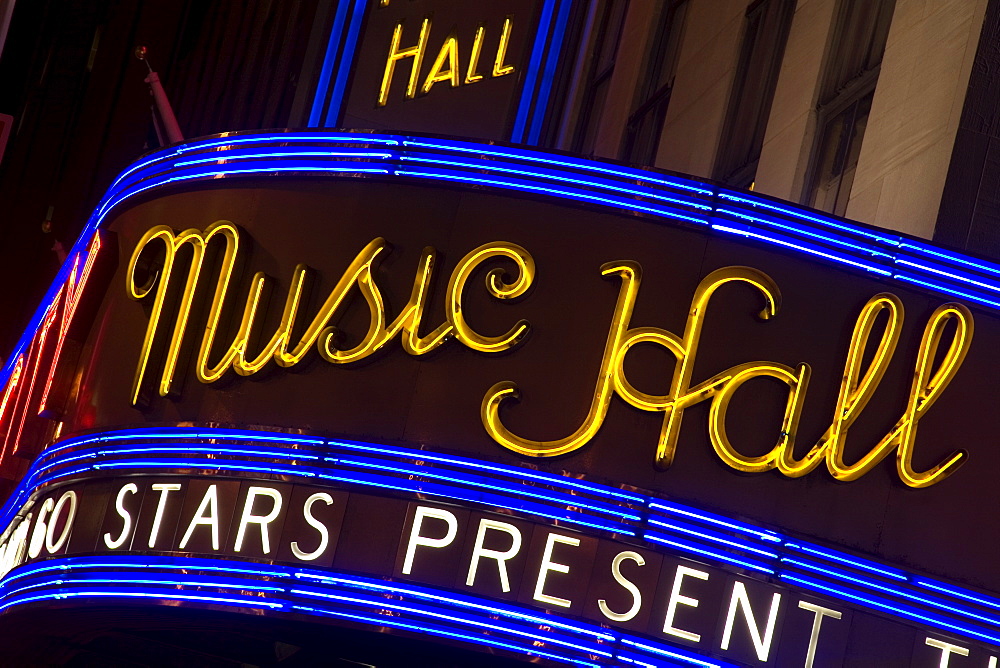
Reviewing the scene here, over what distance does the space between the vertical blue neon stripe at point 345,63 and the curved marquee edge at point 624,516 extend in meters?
6.93

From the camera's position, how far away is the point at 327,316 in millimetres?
10570

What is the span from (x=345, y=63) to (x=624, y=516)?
27.3 feet

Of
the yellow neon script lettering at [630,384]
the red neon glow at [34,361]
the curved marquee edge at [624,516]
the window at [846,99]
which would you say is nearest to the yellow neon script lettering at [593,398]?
the yellow neon script lettering at [630,384]

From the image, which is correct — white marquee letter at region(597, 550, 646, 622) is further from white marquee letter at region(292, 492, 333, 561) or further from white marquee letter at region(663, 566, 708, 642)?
white marquee letter at region(292, 492, 333, 561)

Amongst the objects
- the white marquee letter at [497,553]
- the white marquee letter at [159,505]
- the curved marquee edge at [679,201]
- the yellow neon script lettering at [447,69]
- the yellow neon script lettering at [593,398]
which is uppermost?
the yellow neon script lettering at [447,69]

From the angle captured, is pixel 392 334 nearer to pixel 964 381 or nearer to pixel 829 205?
pixel 964 381

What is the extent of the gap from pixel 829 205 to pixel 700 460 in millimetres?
4353

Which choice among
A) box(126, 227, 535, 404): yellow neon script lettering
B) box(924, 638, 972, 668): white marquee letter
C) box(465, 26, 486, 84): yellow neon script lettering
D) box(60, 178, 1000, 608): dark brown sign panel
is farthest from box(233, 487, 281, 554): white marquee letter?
box(465, 26, 486, 84): yellow neon script lettering

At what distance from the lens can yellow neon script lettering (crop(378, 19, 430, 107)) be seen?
17031 mm

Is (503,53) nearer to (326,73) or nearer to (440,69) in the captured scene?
(440,69)

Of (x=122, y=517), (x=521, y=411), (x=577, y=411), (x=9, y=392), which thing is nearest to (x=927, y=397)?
(x=577, y=411)

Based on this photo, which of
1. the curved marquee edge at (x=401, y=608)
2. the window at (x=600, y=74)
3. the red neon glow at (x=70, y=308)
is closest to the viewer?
the curved marquee edge at (x=401, y=608)

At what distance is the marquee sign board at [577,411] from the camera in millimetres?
9875

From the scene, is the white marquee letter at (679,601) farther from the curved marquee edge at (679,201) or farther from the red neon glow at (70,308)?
the red neon glow at (70,308)
